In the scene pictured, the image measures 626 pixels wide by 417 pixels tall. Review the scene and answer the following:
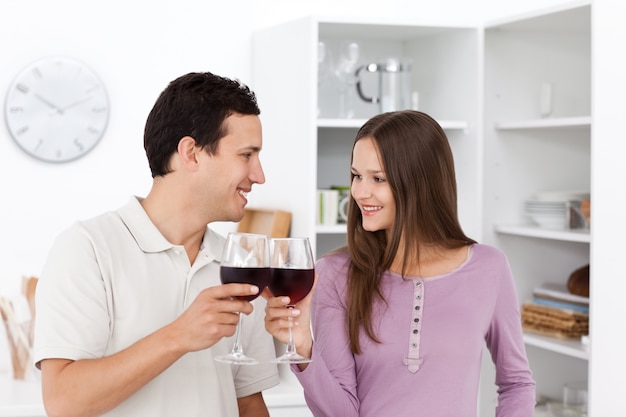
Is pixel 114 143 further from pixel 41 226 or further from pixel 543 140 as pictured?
pixel 543 140

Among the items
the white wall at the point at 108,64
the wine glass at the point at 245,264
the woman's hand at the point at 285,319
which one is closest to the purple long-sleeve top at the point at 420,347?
the woman's hand at the point at 285,319

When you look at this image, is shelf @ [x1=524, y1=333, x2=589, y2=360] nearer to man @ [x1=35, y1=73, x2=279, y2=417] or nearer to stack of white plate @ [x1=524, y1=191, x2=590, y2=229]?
stack of white plate @ [x1=524, y1=191, x2=590, y2=229]

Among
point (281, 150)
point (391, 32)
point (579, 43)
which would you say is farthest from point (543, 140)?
point (281, 150)

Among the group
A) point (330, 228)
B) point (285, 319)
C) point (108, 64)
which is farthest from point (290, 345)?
point (108, 64)

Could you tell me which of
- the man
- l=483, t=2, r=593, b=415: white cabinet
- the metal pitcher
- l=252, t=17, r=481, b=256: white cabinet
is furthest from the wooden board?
the man

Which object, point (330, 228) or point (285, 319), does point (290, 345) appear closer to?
point (285, 319)

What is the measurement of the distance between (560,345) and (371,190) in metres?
1.52

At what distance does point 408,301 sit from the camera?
6.54ft

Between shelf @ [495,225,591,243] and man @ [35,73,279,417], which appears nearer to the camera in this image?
man @ [35,73,279,417]

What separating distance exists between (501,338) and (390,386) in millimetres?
303

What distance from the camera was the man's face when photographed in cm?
173

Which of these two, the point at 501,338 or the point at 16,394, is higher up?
the point at 501,338

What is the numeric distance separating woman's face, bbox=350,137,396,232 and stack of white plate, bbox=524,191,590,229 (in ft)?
5.27

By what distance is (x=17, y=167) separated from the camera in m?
3.47
